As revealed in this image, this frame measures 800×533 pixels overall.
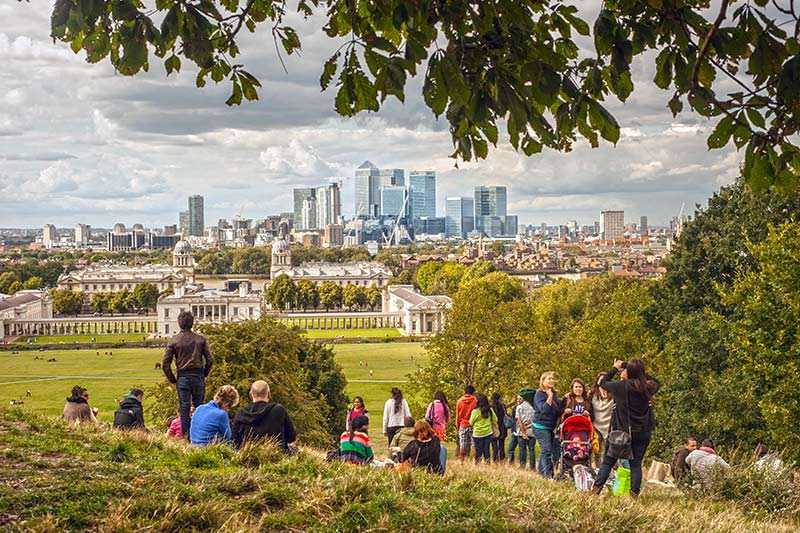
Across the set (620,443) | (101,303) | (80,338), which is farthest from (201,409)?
(101,303)

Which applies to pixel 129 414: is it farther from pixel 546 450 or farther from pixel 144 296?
pixel 144 296

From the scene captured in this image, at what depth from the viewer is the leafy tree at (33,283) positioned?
12627 cm

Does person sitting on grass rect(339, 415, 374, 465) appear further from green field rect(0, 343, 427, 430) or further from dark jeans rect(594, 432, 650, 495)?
green field rect(0, 343, 427, 430)

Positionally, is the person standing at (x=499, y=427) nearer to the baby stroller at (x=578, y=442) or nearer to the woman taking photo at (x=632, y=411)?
the baby stroller at (x=578, y=442)

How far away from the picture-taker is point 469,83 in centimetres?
402

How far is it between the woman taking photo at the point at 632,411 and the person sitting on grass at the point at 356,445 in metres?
2.38

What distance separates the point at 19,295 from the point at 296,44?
107 metres

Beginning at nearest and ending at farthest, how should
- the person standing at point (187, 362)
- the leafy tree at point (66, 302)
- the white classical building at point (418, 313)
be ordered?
the person standing at point (187, 362) < the white classical building at point (418, 313) < the leafy tree at point (66, 302)

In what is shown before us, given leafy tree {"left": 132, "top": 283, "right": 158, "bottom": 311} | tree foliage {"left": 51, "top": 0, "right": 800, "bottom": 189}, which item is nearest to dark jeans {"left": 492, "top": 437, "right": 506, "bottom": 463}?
tree foliage {"left": 51, "top": 0, "right": 800, "bottom": 189}

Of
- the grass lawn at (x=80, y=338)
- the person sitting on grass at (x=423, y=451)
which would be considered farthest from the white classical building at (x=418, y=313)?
the person sitting on grass at (x=423, y=451)

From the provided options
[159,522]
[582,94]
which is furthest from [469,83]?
[159,522]

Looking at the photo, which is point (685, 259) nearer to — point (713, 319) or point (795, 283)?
point (713, 319)

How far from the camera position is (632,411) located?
7.87m

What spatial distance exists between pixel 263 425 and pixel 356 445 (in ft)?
3.92
